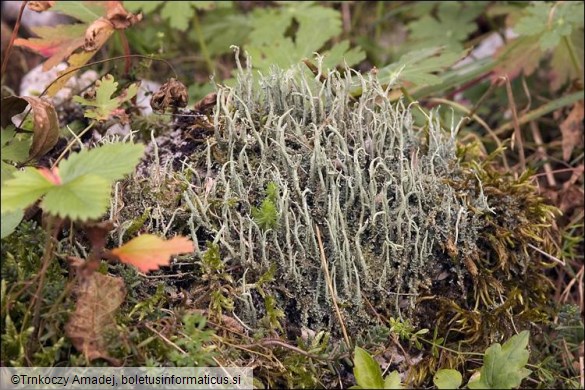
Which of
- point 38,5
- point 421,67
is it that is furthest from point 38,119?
point 421,67

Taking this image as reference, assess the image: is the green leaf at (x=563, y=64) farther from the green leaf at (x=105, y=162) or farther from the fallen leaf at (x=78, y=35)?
the green leaf at (x=105, y=162)

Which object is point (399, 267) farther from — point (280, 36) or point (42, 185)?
point (280, 36)

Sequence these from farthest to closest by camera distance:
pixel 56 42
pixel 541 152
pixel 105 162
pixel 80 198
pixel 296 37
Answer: pixel 296 37
pixel 541 152
pixel 56 42
pixel 105 162
pixel 80 198

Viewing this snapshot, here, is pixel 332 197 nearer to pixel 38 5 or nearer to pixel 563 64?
pixel 38 5

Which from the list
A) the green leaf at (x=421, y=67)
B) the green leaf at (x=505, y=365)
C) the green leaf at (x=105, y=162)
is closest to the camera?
the green leaf at (x=105, y=162)

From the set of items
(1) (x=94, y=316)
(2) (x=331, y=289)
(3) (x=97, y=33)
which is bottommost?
(2) (x=331, y=289)

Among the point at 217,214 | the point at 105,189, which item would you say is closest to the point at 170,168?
the point at 217,214

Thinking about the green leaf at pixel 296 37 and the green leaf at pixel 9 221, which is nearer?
the green leaf at pixel 9 221

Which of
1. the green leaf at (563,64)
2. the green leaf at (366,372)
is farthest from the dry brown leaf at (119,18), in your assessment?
the green leaf at (563,64)
